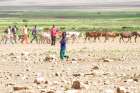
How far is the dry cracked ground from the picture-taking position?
19828 mm

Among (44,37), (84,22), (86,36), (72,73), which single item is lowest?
(84,22)

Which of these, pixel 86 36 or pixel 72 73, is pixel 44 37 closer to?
pixel 86 36

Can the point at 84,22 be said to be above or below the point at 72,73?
below

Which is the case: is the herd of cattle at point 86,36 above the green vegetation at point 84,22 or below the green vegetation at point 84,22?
above

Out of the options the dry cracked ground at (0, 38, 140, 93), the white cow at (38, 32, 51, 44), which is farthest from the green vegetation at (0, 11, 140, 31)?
the dry cracked ground at (0, 38, 140, 93)

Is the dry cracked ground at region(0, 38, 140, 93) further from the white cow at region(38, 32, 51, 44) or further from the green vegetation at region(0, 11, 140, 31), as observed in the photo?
the green vegetation at region(0, 11, 140, 31)

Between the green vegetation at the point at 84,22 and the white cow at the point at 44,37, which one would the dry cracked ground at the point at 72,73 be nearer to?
the white cow at the point at 44,37

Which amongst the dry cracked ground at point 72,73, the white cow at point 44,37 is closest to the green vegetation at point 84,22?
the white cow at point 44,37

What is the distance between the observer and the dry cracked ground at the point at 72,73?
65.1 ft

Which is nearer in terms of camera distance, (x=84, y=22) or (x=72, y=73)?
(x=72, y=73)

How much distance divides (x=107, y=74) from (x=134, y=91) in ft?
16.8

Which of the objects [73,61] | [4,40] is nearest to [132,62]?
[73,61]

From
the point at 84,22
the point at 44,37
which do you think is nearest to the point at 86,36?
the point at 44,37

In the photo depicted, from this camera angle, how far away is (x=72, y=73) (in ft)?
82.4
